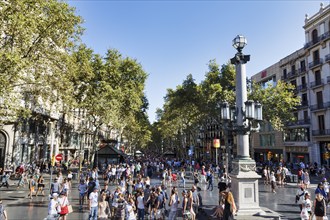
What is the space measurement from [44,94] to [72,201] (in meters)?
7.60

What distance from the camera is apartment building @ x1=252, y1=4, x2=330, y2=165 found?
3559 centimetres

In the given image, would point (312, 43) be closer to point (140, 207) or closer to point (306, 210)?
point (306, 210)

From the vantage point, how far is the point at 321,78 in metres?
36.6

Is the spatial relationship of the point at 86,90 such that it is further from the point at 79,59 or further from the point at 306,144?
the point at 306,144

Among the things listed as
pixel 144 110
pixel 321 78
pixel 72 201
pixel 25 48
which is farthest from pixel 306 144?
pixel 25 48

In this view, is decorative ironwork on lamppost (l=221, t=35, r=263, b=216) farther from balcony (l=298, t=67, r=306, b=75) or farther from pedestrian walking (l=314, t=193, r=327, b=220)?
balcony (l=298, t=67, r=306, b=75)

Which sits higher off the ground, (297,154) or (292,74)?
(292,74)

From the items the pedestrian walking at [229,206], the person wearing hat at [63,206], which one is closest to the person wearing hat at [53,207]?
the person wearing hat at [63,206]

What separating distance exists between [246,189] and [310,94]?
115 ft

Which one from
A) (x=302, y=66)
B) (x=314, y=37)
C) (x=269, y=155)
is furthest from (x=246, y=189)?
(x=269, y=155)

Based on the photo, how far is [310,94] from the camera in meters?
38.8

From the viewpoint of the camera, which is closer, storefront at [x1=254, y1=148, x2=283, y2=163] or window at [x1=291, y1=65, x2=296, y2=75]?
window at [x1=291, y1=65, x2=296, y2=75]

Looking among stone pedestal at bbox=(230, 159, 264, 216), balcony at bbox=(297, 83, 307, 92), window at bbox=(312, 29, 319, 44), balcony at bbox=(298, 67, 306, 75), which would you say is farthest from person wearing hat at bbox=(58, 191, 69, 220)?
balcony at bbox=(298, 67, 306, 75)

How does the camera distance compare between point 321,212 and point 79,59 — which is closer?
point 321,212
